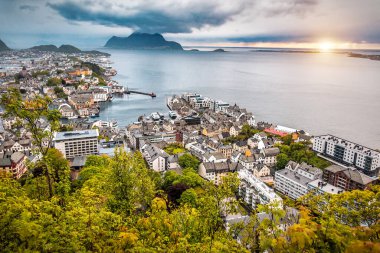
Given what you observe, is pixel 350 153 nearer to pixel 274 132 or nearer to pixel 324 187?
pixel 324 187

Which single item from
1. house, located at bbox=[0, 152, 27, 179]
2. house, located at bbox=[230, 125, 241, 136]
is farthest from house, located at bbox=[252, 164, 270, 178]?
house, located at bbox=[0, 152, 27, 179]

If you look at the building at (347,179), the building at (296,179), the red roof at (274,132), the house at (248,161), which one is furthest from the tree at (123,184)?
the red roof at (274,132)

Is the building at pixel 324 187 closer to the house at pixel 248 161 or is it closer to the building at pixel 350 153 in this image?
the house at pixel 248 161

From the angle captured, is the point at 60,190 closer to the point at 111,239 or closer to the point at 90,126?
the point at 111,239

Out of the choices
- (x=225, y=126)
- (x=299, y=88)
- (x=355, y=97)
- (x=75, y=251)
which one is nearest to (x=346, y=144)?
(x=225, y=126)

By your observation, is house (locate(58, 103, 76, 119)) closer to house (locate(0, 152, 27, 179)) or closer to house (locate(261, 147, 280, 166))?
house (locate(0, 152, 27, 179))

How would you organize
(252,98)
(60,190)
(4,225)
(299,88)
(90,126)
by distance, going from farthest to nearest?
(299,88) < (252,98) < (90,126) < (60,190) < (4,225)

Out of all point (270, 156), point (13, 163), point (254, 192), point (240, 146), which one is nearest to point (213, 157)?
point (270, 156)
